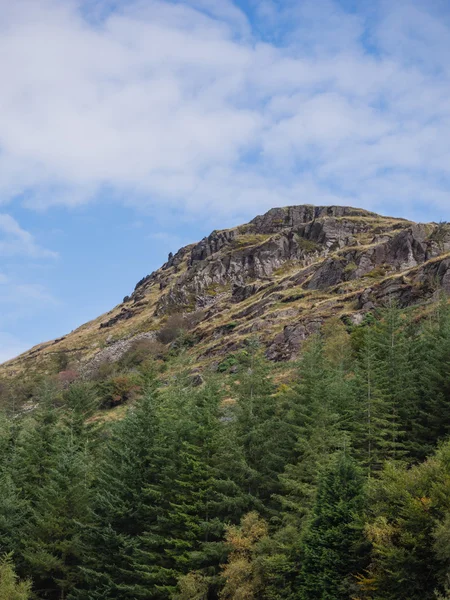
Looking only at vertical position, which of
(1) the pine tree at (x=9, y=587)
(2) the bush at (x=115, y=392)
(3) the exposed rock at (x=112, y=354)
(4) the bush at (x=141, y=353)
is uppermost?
(3) the exposed rock at (x=112, y=354)

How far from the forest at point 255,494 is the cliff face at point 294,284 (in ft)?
142

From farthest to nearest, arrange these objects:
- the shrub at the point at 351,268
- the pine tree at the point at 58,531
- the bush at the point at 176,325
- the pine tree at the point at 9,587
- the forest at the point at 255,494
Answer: the bush at the point at 176,325, the shrub at the point at 351,268, the pine tree at the point at 58,531, the pine tree at the point at 9,587, the forest at the point at 255,494

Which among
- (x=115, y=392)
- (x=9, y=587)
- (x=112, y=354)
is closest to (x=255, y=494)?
(x=9, y=587)

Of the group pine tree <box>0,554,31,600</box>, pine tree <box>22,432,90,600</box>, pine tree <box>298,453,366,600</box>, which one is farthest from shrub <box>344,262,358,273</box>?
pine tree <box>0,554,31,600</box>

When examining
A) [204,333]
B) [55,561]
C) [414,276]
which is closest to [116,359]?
[204,333]

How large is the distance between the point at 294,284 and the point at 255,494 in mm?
100781

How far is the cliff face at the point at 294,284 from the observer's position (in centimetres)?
9312

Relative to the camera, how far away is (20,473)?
48.2m

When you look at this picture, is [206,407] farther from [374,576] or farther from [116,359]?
[116,359]

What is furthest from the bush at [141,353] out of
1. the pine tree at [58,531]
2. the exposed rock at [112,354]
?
the pine tree at [58,531]

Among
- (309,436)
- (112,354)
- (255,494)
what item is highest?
(112,354)

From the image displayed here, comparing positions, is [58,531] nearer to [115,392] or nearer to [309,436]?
[309,436]

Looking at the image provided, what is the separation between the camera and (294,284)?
135125 millimetres

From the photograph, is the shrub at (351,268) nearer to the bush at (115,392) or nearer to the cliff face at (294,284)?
the cliff face at (294,284)
